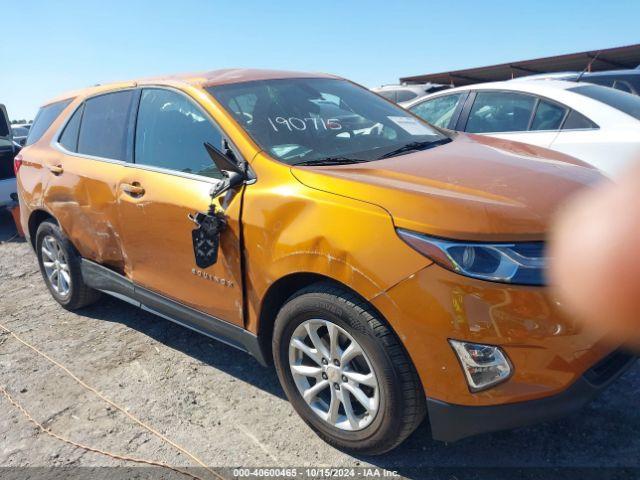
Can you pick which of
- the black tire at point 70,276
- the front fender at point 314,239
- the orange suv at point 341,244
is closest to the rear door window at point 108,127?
the orange suv at point 341,244

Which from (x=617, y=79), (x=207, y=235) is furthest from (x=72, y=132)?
(x=617, y=79)

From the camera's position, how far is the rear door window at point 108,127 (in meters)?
3.48

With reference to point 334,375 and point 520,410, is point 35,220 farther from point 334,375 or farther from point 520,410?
point 520,410

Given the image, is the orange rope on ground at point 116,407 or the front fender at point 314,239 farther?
the orange rope on ground at point 116,407

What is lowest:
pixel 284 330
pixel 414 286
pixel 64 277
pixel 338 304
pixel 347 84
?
pixel 64 277

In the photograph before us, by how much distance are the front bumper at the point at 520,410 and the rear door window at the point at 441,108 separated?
3917 mm

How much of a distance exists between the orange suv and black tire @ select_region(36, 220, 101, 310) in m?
0.18

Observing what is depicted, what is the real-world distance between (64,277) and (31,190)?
2.45ft

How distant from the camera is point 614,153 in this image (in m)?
4.35

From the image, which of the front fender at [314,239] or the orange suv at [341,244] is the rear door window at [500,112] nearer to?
the orange suv at [341,244]

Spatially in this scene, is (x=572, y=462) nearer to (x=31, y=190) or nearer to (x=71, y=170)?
(x=71, y=170)

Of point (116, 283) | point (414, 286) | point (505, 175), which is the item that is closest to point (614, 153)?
point (505, 175)

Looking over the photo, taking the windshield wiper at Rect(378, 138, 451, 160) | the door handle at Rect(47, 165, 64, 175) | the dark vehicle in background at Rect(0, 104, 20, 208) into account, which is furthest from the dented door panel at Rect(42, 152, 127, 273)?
the dark vehicle in background at Rect(0, 104, 20, 208)

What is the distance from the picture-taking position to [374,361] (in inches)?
85.0
